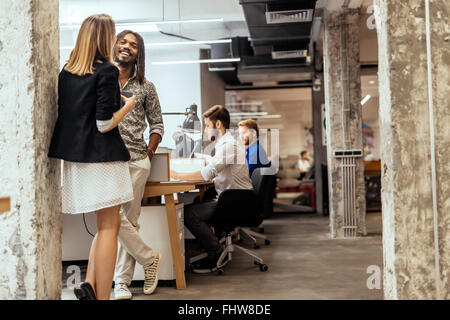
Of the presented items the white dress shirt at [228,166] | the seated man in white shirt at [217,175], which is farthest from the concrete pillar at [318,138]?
the seated man in white shirt at [217,175]

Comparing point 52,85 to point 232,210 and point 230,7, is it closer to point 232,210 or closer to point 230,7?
point 232,210

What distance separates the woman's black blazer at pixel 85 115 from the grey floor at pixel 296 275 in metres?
1.24

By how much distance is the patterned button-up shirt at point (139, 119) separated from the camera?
10.4 feet

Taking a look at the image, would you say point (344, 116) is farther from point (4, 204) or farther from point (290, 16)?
point (4, 204)

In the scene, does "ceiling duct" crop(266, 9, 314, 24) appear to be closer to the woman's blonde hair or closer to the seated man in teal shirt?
the seated man in teal shirt

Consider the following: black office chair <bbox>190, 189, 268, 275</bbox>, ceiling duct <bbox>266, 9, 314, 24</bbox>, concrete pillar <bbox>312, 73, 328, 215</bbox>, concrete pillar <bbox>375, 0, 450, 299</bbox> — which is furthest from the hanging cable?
concrete pillar <bbox>312, 73, 328, 215</bbox>

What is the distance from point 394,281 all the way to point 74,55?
5.88 feet

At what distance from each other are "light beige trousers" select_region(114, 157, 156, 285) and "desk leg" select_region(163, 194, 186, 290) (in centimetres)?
18

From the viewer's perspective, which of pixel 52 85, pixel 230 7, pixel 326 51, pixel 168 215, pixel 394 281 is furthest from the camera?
pixel 230 7

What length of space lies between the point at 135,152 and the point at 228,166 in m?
1.21

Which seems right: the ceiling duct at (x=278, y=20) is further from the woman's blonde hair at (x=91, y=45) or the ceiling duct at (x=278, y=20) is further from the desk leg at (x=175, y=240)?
the woman's blonde hair at (x=91, y=45)

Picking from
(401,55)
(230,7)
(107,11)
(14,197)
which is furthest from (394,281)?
(107,11)

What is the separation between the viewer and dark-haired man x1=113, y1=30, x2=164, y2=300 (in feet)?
10.4

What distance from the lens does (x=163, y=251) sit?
355 centimetres
